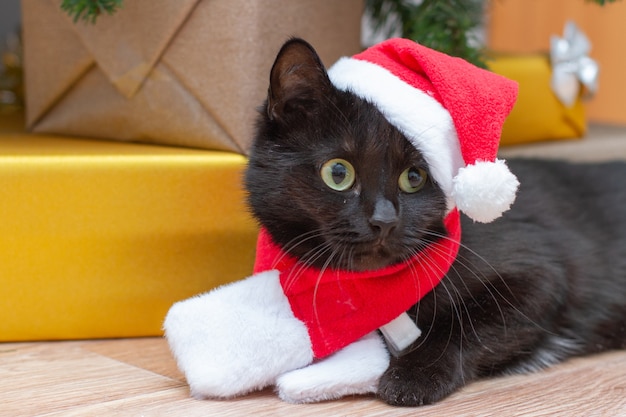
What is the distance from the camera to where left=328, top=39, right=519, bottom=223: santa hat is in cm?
96

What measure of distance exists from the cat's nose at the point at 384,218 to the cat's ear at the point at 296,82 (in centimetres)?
17

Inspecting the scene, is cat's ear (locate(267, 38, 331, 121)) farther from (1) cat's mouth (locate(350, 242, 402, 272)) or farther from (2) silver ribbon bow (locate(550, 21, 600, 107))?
(2) silver ribbon bow (locate(550, 21, 600, 107))

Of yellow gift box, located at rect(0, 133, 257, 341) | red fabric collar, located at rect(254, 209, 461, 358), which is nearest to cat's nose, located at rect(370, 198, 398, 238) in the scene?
red fabric collar, located at rect(254, 209, 461, 358)

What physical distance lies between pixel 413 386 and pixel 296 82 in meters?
0.43

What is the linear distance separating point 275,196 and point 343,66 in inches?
8.2

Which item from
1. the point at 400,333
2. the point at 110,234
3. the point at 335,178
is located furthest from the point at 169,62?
the point at 400,333

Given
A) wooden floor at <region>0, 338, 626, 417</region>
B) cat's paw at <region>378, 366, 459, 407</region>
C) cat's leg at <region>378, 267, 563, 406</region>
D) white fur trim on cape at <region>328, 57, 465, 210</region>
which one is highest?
white fur trim on cape at <region>328, 57, 465, 210</region>

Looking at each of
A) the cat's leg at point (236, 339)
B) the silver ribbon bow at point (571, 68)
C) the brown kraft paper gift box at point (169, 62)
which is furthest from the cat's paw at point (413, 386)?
the silver ribbon bow at point (571, 68)

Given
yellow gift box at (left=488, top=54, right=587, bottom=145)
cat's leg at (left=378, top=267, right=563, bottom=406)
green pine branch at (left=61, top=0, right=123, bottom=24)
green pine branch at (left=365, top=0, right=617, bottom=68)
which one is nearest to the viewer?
cat's leg at (left=378, top=267, right=563, bottom=406)

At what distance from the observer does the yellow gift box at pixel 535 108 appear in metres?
1.61

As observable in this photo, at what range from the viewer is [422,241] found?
1.00 metres

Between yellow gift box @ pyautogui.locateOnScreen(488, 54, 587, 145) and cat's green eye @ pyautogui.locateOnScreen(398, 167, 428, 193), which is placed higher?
yellow gift box @ pyautogui.locateOnScreen(488, 54, 587, 145)

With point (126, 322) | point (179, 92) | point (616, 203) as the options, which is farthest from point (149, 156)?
point (616, 203)

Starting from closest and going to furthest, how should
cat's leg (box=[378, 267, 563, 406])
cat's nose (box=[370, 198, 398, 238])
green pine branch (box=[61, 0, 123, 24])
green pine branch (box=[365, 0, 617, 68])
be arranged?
cat's nose (box=[370, 198, 398, 238]), cat's leg (box=[378, 267, 563, 406]), green pine branch (box=[61, 0, 123, 24]), green pine branch (box=[365, 0, 617, 68])
